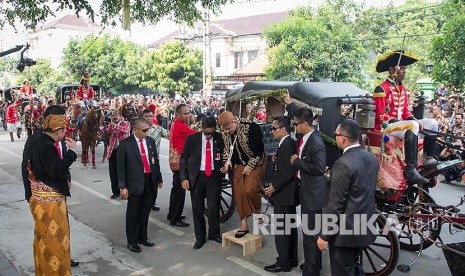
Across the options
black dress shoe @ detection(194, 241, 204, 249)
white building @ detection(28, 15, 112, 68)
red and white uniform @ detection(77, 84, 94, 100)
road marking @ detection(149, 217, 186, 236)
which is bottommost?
road marking @ detection(149, 217, 186, 236)

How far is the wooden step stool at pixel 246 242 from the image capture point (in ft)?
19.9

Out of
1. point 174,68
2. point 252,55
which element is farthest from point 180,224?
point 252,55

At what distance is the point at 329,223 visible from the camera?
413cm

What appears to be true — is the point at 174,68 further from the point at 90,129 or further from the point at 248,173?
the point at 248,173

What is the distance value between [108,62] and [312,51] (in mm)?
22610

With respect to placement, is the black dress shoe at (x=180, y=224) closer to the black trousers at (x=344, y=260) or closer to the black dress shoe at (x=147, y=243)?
A: the black dress shoe at (x=147, y=243)

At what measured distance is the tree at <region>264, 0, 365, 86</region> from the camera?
21.3m

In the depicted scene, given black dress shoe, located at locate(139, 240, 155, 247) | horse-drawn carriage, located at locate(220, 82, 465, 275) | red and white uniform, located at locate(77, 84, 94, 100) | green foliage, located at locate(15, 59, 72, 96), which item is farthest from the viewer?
green foliage, located at locate(15, 59, 72, 96)

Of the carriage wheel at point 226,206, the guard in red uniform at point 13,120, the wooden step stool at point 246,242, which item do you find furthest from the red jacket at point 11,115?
the wooden step stool at point 246,242

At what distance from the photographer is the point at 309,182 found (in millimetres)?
5102

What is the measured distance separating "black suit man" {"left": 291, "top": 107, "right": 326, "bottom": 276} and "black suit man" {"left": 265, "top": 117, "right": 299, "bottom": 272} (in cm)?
18

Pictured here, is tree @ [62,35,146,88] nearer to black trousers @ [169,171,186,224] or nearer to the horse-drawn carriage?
black trousers @ [169,171,186,224]

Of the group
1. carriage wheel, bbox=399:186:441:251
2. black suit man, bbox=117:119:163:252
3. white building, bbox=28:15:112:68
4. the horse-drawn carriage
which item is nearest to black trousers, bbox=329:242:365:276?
the horse-drawn carriage

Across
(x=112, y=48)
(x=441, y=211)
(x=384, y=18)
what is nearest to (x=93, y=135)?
(x=441, y=211)
